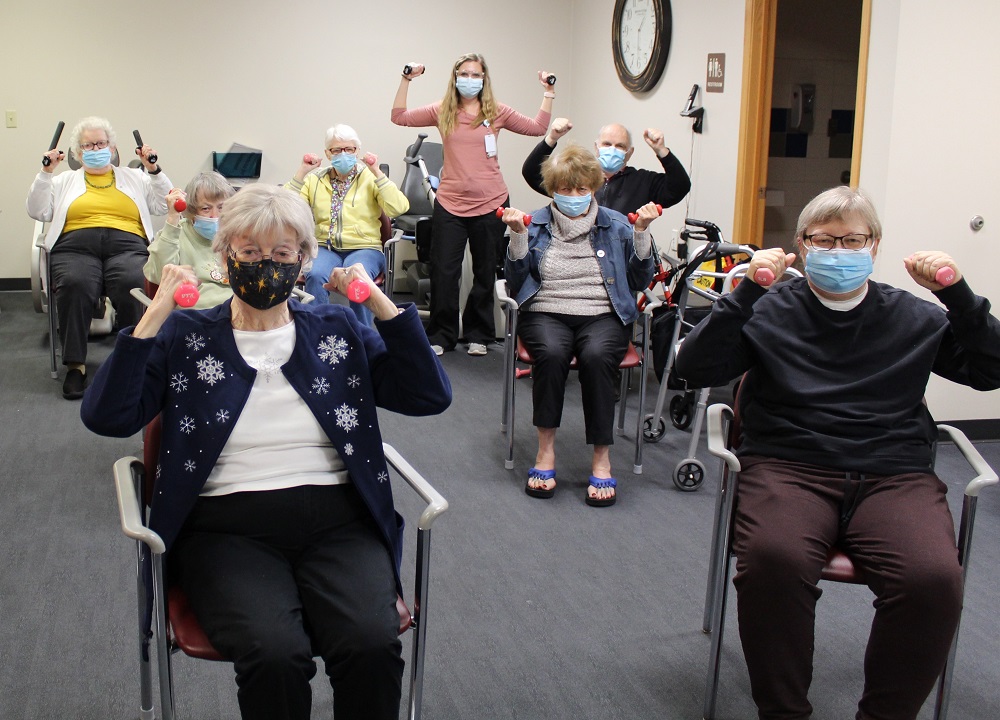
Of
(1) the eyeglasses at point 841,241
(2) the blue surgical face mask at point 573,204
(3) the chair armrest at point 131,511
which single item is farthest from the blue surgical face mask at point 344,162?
(3) the chair armrest at point 131,511

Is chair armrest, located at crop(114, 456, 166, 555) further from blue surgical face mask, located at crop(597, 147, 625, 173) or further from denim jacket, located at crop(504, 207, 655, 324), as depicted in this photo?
blue surgical face mask, located at crop(597, 147, 625, 173)

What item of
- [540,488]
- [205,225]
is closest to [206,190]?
[205,225]

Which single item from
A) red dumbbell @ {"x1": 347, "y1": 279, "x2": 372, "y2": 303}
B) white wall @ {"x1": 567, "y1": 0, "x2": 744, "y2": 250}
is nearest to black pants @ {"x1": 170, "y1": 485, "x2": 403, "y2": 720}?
red dumbbell @ {"x1": 347, "y1": 279, "x2": 372, "y2": 303}

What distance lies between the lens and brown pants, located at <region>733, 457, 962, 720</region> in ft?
6.16

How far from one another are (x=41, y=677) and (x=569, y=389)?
2.97 metres

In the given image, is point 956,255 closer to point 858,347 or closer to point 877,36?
point 877,36

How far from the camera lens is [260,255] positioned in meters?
1.84

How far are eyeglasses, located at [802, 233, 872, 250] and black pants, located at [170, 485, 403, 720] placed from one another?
1.13m

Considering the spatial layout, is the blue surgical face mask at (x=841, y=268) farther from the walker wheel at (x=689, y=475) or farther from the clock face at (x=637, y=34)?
the clock face at (x=637, y=34)

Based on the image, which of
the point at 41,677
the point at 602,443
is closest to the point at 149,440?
the point at 41,677

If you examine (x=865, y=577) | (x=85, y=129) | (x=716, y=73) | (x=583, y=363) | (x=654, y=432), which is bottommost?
(x=654, y=432)

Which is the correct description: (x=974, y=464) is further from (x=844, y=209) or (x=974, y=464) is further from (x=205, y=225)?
(x=205, y=225)

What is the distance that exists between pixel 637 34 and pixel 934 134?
2.61m

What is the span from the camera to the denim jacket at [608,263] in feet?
11.6
